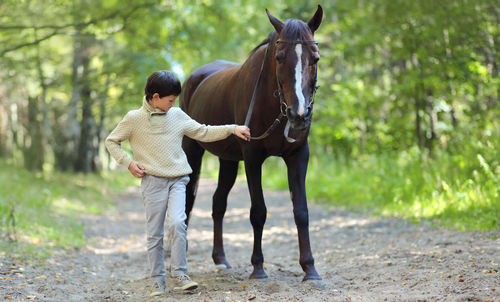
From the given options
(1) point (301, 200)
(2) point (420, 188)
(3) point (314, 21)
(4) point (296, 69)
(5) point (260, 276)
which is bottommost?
(5) point (260, 276)

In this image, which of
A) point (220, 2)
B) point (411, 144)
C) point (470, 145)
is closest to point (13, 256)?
point (470, 145)

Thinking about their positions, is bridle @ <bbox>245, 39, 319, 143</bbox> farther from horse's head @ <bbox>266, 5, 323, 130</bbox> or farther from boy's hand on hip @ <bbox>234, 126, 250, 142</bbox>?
boy's hand on hip @ <bbox>234, 126, 250, 142</bbox>

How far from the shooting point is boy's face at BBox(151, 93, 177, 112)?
405 cm

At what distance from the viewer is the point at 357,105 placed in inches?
493

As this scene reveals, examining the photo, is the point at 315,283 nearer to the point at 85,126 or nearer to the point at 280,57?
the point at 280,57

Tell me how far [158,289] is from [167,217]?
1.88ft

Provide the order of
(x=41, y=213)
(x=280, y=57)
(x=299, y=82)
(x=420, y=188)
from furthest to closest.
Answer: (x=420, y=188), (x=41, y=213), (x=280, y=57), (x=299, y=82)

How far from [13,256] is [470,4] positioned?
797 cm

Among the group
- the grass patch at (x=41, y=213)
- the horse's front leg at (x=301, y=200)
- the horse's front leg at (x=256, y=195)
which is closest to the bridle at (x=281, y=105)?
the horse's front leg at (x=256, y=195)

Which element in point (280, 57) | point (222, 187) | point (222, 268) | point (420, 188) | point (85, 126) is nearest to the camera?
point (280, 57)

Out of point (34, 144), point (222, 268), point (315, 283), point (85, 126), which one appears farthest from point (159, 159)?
point (85, 126)

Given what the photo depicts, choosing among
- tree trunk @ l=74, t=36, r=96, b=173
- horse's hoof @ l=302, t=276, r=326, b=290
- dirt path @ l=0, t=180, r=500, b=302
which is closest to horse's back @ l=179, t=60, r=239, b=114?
dirt path @ l=0, t=180, r=500, b=302

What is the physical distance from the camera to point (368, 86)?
1314 centimetres

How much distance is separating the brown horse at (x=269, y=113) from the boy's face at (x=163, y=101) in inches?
30.0
